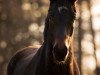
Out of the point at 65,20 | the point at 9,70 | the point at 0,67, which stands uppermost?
the point at 65,20

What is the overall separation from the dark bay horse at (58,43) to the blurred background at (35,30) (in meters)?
24.7

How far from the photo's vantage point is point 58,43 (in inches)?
327

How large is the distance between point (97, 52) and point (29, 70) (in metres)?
25.3

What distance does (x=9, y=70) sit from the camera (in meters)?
13.3

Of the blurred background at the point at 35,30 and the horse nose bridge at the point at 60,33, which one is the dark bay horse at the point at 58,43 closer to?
the horse nose bridge at the point at 60,33

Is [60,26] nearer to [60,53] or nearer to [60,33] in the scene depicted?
[60,33]

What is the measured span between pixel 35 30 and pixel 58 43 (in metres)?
31.0

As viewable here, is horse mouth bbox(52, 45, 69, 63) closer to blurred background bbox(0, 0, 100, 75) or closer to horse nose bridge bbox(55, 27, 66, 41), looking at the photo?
horse nose bridge bbox(55, 27, 66, 41)

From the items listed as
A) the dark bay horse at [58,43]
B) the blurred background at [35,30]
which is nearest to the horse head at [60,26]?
the dark bay horse at [58,43]

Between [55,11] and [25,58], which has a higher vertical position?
[55,11]

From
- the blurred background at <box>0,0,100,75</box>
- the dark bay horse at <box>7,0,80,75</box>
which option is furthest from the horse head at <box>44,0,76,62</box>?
the blurred background at <box>0,0,100,75</box>

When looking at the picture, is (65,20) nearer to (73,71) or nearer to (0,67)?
(73,71)

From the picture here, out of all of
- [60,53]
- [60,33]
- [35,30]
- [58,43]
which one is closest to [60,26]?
[60,33]

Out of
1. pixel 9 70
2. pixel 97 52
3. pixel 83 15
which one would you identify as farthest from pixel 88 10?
pixel 9 70
